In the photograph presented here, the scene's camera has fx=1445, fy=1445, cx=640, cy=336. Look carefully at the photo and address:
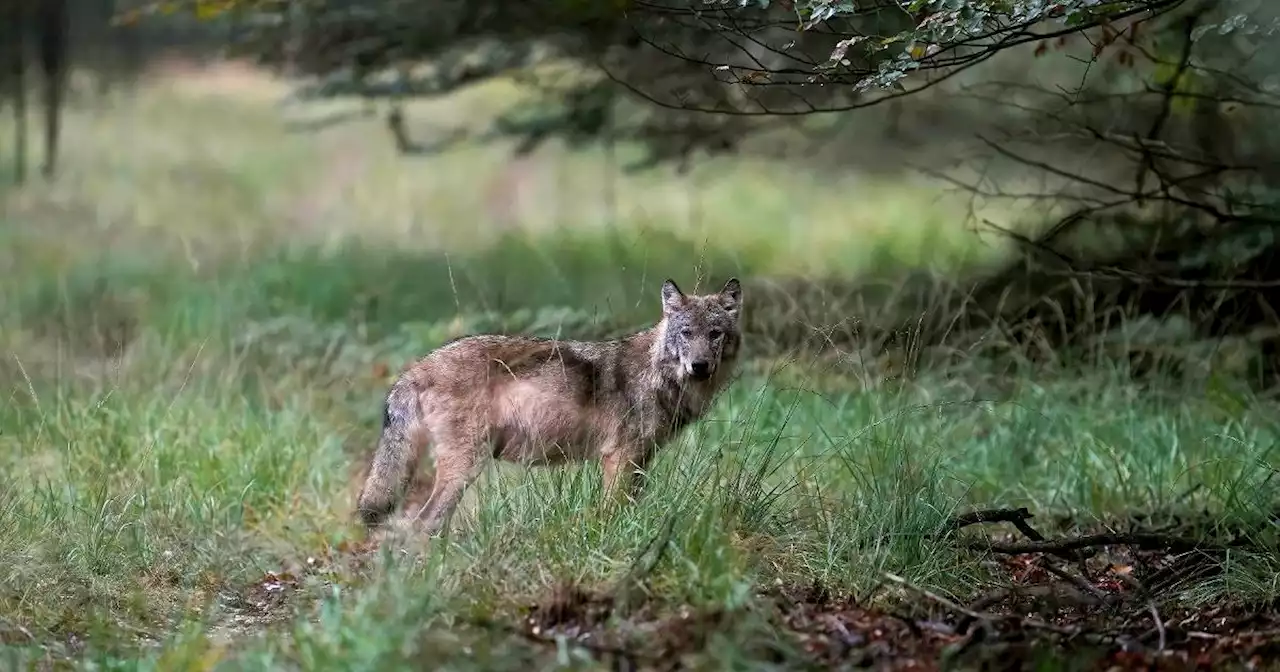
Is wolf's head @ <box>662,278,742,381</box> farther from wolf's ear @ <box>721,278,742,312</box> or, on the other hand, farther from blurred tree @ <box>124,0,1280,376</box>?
blurred tree @ <box>124,0,1280,376</box>

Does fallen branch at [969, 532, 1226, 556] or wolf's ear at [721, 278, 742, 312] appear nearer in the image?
fallen branch at [969, 532, 1226, 556]

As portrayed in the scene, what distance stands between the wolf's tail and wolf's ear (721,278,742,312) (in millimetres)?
1554

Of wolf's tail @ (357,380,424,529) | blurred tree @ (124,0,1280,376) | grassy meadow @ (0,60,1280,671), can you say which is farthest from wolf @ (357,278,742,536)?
blurred tree @ (124,0,1280,376)

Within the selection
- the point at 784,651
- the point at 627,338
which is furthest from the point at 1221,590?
the point at 627,338

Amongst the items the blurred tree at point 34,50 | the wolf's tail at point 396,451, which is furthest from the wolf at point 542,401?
the blurred tree at point 34,50

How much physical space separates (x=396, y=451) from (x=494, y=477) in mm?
733

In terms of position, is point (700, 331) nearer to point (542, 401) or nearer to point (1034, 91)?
point (542, 401)

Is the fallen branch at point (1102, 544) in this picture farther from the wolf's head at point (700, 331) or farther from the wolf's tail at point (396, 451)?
the wolf's tail at point (396, 451)

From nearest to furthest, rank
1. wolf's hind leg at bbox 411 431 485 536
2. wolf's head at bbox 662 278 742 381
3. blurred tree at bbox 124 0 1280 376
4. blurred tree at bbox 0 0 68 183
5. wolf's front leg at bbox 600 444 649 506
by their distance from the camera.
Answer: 1. wolf's front leg at bbox 600 444 649 506
2. wolf's hind leg at bbox 411 431 485 536
3. wolf's head at bbox 662 278 742 381
4. blurred tree at bbox 124 0 1280 376
5. blurred tree at bbox 0 0 68 183

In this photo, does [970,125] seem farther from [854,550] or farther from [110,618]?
[110,618]

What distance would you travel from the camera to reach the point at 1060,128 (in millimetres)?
9516

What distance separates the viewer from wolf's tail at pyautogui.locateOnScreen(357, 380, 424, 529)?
685 cm

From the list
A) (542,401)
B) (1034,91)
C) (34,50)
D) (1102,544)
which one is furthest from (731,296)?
(34,50)

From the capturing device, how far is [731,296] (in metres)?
7.00
